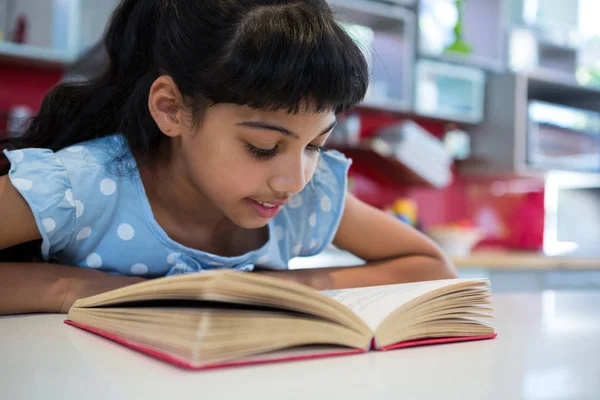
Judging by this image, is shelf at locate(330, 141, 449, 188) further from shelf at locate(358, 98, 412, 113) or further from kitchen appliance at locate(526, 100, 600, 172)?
kitchen appliance at locate(526, 100, 600, 172)

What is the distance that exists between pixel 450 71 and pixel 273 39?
2.61 meters

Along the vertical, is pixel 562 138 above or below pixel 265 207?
above

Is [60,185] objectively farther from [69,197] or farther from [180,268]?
[180,268]

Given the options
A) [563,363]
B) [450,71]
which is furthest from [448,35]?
[563,363]

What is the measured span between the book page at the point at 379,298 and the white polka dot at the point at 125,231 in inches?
14.1

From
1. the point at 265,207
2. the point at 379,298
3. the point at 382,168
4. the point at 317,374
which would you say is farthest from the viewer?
the point at 382,168

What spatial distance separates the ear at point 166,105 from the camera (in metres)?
0.86

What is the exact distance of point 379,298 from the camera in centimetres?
64

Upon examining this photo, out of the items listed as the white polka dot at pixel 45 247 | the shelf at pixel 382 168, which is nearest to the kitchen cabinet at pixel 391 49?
the shelf at pixel 382 168

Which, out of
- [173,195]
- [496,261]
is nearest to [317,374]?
[173,195]

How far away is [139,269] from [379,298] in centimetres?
46

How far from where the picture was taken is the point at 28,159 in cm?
81

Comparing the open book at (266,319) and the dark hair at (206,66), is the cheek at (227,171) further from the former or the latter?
the open book at (266,319)

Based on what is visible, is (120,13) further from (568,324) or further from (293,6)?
(568,324)
